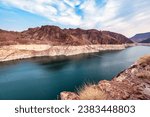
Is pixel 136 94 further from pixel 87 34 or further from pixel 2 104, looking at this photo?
pixel 87 34

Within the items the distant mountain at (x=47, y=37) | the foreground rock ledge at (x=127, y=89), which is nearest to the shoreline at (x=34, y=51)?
the distant mountain at (x=47, y=37)

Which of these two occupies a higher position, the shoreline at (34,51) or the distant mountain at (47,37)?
the distant mountain at (47,37)

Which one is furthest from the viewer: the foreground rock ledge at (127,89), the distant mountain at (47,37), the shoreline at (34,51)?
the distant mountain at (47,37)

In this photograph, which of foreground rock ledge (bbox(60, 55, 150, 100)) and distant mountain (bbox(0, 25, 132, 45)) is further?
distant mountain (bbox(0, 25, 132, 45))

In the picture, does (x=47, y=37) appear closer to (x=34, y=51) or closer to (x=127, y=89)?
(x=34, y=51)

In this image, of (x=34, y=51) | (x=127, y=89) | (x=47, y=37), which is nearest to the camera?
(x=127, y=89)

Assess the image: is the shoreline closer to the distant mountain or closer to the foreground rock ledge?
the distant mountain

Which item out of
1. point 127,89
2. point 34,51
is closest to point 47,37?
point 34,51

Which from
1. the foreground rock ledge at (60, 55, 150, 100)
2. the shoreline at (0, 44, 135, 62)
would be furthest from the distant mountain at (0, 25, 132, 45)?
the foreground rock ledge at (60, 55, 150, 100)

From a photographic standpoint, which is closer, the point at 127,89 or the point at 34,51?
the point at 127,89

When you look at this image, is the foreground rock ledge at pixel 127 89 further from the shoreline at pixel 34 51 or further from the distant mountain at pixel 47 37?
the distant mountain at pixel 47 37

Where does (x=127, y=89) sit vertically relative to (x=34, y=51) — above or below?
above
